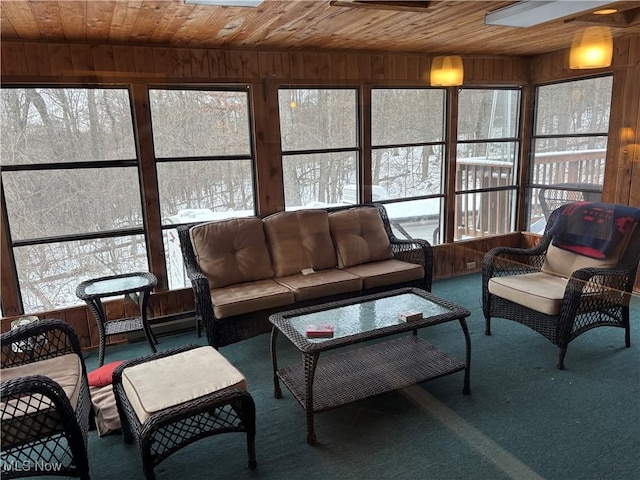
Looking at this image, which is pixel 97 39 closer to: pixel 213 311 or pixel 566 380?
pixel 213 311

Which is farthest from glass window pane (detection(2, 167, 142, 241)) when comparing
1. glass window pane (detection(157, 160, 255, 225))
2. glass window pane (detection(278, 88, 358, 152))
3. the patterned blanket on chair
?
the patterned blanket on chair

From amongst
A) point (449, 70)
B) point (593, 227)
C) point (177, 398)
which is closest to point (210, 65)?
point (449, 70)

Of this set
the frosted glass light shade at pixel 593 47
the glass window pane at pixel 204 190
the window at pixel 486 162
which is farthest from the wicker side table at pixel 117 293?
the frosted glass light shade at pixel 593 47

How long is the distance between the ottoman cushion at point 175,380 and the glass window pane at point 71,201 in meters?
1.64

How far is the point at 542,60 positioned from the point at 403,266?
8.90ft

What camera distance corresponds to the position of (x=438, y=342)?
3.30m

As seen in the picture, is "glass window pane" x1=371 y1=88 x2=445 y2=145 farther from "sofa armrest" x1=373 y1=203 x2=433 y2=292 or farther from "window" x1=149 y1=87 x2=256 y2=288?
"window" x1=149 y1=87 x2=256 y2=288

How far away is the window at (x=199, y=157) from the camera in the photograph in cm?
358

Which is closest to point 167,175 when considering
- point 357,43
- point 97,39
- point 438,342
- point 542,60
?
point 97,39

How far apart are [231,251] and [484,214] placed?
294 centimetres

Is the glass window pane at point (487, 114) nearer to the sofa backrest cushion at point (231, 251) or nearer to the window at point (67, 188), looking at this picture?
the sofa backrest cushion at point (231, 251)

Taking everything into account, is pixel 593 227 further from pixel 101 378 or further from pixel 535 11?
pixel 101 378

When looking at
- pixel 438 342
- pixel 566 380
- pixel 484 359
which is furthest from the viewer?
pixel 438 342

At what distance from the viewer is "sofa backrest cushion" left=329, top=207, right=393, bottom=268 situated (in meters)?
3.89
